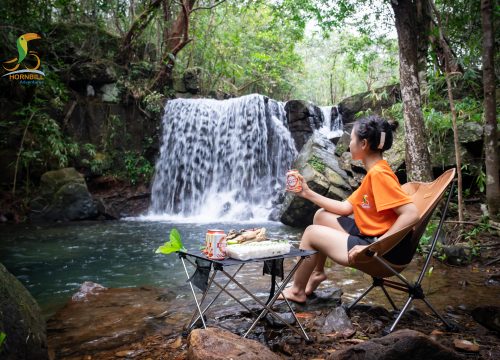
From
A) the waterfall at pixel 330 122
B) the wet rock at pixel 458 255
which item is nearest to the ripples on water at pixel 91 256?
the wet rock at pixel 458 255

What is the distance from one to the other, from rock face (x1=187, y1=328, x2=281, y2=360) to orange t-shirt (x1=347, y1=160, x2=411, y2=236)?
1102 millimetres

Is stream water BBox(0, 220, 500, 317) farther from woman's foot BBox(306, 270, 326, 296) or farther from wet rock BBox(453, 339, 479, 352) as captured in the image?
wet rock BBox(453, 339, 479, 352)

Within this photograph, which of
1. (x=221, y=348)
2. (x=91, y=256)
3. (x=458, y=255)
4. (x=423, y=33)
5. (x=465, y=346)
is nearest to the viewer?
(x=221, y=348)

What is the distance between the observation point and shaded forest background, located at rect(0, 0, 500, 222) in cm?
682

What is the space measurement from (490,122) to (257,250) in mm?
3981

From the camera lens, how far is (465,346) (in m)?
2.13

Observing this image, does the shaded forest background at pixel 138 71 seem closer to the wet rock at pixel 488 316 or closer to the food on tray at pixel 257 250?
the wet rock at pixel 488 316

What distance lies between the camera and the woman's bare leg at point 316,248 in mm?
2510

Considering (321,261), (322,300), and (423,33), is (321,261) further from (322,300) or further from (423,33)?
(423,33)

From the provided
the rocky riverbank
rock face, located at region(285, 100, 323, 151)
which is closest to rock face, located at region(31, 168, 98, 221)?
the rocky riverbank

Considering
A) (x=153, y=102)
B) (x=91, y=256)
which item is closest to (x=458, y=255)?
(x=91, y=256)

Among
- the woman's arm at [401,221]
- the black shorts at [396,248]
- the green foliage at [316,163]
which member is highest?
the green foliage at [316,163]

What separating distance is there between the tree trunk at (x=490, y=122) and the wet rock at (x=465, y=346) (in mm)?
3288

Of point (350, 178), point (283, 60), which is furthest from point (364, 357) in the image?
A: point (283, 60)
